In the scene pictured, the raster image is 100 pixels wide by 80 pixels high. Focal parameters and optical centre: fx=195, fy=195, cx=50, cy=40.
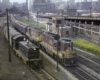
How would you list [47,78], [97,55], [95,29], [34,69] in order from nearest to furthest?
[47,78] → [34,69] → [97,55] → [95,29]

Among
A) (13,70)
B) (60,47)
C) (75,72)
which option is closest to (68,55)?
(60,47)

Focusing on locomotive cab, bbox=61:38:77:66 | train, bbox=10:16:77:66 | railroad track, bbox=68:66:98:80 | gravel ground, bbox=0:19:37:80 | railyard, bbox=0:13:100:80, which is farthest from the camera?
train, bbox=10:16:77:66

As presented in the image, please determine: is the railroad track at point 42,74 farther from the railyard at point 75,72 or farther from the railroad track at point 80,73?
the railroad track at point 80,73

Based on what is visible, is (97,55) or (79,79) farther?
(97,55)

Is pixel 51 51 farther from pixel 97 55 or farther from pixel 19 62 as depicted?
pixel 97 55

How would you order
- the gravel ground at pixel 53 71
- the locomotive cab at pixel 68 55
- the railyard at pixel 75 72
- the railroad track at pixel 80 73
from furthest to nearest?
1. the locomotive cab at pixel 68 55
2. the gravel ground at pixel 53 71
3. the railyard at pixel 75 72
4. the railroad track at pixel 80 73

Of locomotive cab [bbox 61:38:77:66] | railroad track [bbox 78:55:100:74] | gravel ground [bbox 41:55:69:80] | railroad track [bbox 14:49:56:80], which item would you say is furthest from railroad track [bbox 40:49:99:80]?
railroad track [bbox 14:49:56:80]

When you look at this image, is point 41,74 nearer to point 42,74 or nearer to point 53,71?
point 42,74

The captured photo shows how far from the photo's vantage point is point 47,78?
933 inches

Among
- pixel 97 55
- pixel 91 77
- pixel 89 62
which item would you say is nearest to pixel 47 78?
pixel 91 77

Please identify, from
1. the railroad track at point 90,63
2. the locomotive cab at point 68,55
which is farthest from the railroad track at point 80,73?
the railroad track at point 90,63

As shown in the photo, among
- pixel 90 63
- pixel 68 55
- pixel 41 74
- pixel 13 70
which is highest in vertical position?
pixel 68 55

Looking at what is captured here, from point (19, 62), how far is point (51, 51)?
19.4ft

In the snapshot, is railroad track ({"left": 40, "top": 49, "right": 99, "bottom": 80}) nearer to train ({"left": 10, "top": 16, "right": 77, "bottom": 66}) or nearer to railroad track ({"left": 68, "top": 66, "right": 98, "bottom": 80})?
railroad track ({"left": 68, "top": 66, "right": 98, "bottom": 80})
